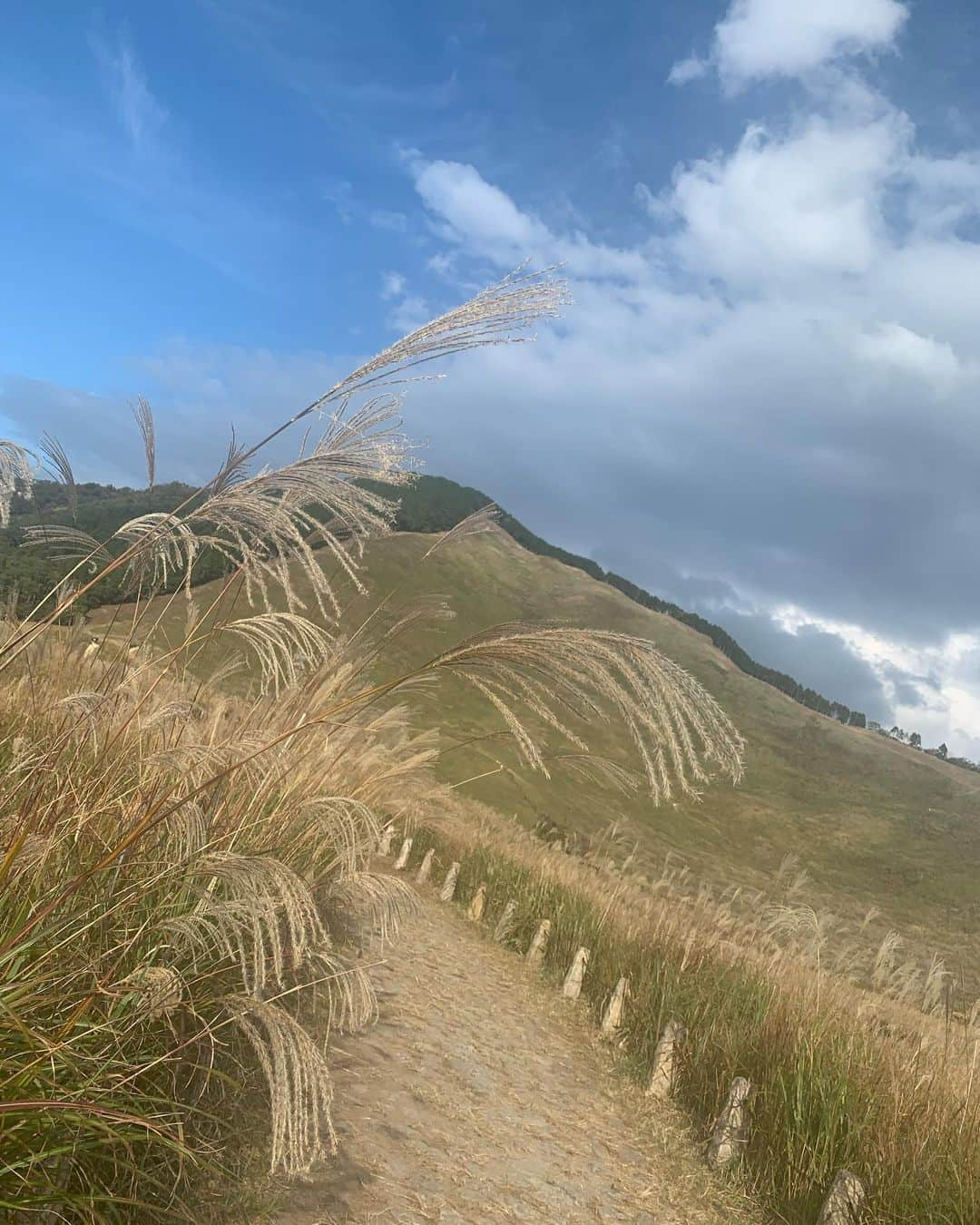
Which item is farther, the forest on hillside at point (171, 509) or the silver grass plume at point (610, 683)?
the forest on hillside at point (171, 509)

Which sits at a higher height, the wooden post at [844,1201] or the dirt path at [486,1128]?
the wooden post at [844,1201]

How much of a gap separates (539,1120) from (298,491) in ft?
10.6

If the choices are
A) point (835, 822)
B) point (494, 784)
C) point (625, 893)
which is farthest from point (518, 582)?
point (625, 893)

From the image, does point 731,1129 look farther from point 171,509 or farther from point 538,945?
point 171,509

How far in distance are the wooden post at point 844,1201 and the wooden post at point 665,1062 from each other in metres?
1.51

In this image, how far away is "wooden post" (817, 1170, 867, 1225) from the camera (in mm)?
3281

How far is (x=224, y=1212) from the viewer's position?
225 cm

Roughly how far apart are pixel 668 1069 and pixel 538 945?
2.21 m

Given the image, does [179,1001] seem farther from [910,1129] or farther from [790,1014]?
[790,1014]

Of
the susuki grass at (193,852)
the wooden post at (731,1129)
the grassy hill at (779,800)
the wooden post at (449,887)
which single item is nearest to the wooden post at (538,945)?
the wooden post at (449,887)

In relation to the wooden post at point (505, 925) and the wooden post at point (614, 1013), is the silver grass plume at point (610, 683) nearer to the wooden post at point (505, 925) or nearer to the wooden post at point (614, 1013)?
the wooden post at point (614, 1013)

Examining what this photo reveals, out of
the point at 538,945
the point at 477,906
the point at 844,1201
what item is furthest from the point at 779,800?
the point at 844,1201

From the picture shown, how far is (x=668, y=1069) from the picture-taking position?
4855 millimetres

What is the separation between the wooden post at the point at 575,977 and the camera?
6.21 metres
